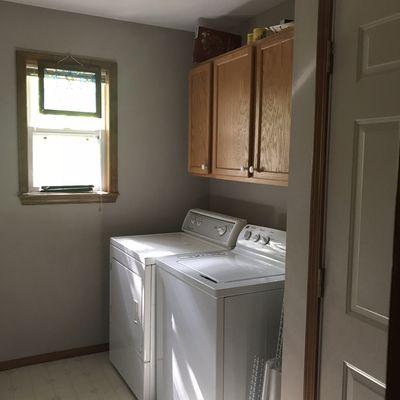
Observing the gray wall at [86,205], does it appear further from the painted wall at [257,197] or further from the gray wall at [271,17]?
the gray wall at [271,17]

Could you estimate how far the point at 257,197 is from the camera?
3.10 meters

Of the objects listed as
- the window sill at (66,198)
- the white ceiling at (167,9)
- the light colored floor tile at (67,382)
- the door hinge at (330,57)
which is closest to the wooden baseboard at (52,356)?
the light colored floor tile at (67,382)

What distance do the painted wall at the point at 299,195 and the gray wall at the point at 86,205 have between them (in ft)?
6.28

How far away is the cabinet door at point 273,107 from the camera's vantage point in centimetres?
227

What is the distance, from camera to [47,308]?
320 centimetres

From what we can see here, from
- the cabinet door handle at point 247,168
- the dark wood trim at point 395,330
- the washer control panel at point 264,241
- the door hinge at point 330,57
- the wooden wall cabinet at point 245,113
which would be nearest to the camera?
the dark wood trim at point 395,330

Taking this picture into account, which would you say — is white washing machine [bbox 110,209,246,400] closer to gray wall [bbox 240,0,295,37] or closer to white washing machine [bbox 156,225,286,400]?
white washing machine [bbox 156,225,286,400]

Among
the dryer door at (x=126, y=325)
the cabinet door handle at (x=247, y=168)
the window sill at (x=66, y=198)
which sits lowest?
the dryer door at (x=126, y=325)

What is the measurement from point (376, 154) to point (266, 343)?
1183 millimetres

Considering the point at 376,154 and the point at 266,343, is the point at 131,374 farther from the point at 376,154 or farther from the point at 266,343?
the point at 376,154

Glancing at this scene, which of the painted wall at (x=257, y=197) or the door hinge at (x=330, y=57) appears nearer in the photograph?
the door hinge at (x=330, y=57)

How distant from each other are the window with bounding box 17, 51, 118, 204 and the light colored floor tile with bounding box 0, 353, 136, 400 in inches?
46.4

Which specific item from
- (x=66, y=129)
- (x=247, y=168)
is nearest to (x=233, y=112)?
(x=247, y=168)

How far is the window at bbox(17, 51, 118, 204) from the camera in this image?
3.03m
